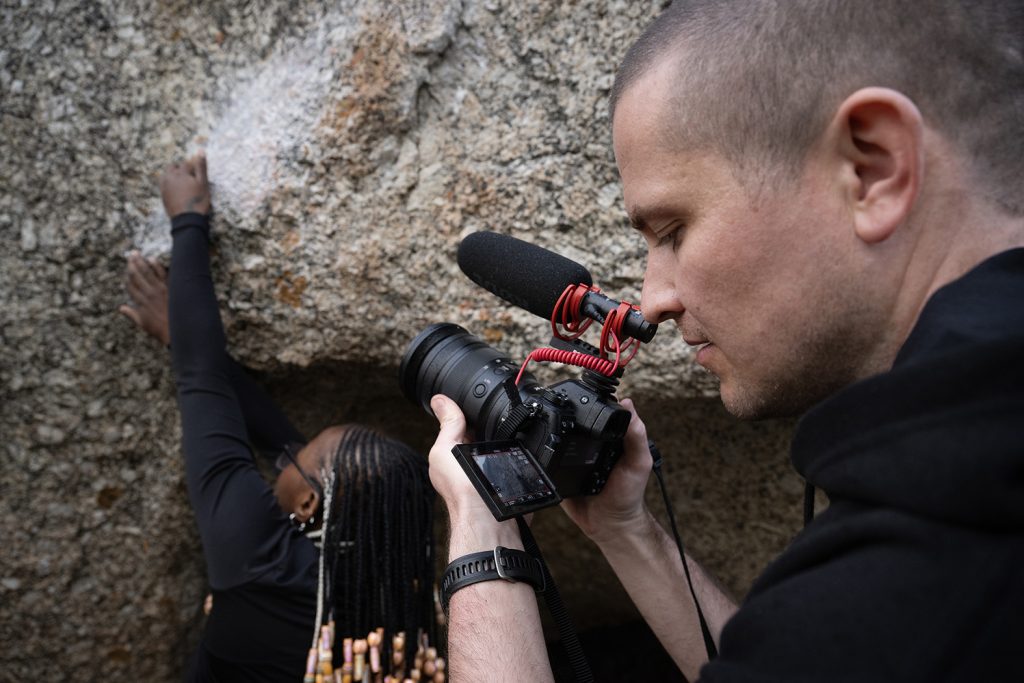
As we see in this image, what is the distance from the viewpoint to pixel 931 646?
0.72m

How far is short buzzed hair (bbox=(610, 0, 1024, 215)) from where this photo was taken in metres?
0.91

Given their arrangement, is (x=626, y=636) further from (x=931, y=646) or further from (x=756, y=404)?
(x=931, y=646)

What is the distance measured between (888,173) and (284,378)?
192 cm

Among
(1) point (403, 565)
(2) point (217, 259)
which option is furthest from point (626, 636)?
(2) point (217, 259)

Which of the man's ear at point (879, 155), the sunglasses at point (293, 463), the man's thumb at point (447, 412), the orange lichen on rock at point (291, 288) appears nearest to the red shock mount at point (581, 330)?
the man's thumb at point (447, 412)

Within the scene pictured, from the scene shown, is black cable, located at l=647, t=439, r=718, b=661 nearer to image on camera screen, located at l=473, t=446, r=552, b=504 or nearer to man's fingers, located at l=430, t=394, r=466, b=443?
image on camera screen, located at l=473, t=446, r=552, b=504

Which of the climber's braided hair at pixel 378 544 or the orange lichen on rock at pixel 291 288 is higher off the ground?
the orange lichen on rock at pixel 291 288

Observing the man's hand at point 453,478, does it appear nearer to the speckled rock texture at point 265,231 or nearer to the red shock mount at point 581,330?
the red shock mount at point 581,330

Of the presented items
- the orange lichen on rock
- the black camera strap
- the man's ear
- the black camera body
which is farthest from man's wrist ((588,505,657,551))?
the orange lichen on rock

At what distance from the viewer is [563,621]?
133 centimetres

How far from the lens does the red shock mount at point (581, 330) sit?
4.45 feet

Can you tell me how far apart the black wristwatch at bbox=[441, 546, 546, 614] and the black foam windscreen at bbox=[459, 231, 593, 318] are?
1.44 ft

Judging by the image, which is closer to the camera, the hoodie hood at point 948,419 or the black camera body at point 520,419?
the hoodie hood at point 948,419

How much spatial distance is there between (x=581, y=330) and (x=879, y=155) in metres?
0.64
